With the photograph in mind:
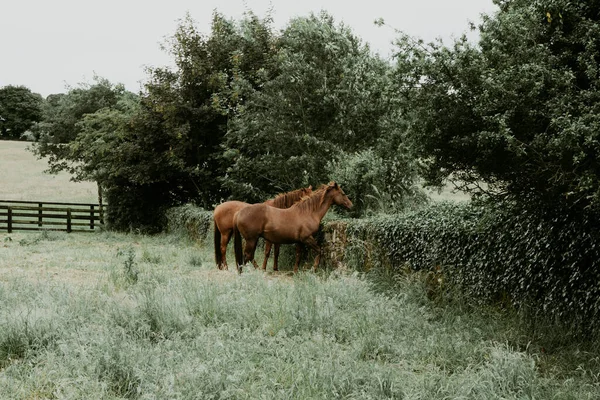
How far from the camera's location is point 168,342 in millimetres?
5246

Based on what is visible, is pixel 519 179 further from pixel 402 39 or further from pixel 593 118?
pixel 402 39

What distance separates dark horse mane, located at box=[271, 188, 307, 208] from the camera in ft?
39.2

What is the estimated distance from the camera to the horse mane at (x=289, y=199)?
11961 mm

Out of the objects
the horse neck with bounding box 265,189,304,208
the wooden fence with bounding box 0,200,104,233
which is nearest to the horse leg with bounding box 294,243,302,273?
the horse neck with bounding box 265,189,304,208

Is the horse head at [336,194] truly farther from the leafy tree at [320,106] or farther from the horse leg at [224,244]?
the leafy tree at [320,106]

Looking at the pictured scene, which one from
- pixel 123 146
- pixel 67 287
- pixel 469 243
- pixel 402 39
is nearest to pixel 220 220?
pixel 67 287

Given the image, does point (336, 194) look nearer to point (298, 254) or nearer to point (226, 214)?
point (298, 254)

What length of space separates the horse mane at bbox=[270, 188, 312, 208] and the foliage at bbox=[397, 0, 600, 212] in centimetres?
587

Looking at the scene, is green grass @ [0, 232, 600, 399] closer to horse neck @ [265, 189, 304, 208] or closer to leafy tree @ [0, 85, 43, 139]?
horse neck @ [265, 189, 304, 208]

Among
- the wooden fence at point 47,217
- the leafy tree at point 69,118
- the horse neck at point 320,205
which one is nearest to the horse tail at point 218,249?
the horse neck at point 320,205

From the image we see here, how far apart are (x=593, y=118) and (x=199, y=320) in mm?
4498

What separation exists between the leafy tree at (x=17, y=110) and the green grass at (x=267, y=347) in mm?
71221

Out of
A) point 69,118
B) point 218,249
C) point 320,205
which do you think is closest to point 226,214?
point 218,249

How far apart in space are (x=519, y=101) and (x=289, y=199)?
7354mm
